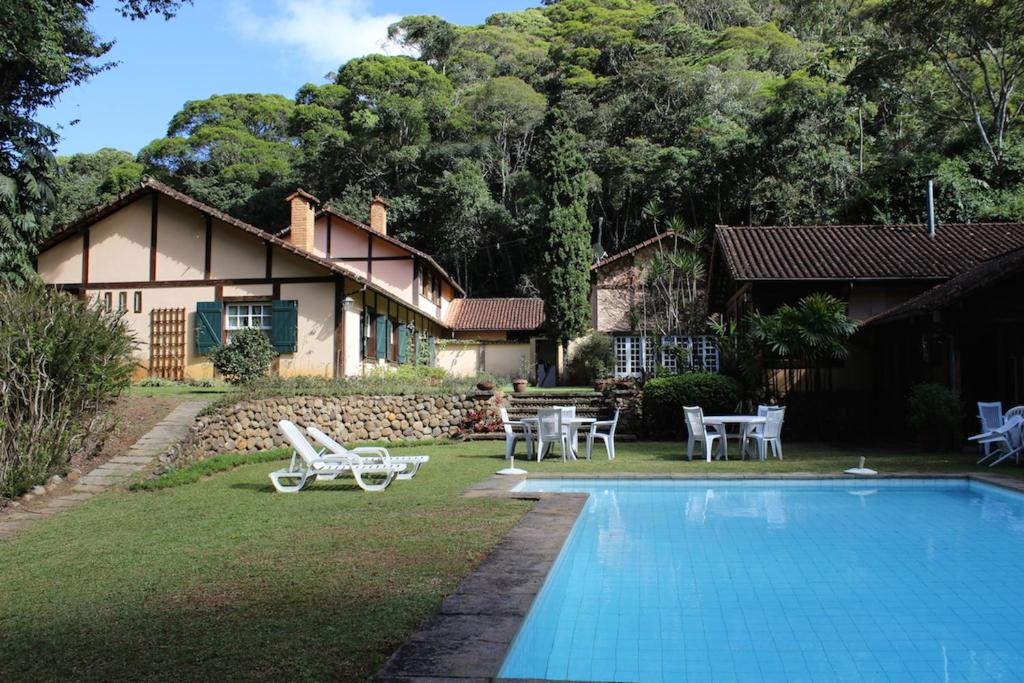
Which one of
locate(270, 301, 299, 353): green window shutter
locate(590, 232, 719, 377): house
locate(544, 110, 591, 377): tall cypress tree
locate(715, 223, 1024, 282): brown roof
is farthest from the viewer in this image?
locate(590, 232, 719, 377): house

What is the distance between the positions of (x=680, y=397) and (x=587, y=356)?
14881mm

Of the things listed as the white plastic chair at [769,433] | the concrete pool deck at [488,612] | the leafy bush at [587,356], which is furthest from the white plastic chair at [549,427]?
the leafy bush at [587,356]

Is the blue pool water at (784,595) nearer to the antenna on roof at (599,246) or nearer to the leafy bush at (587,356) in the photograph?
the leafy bush at (587,356)

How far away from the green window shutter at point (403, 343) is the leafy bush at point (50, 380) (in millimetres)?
15521

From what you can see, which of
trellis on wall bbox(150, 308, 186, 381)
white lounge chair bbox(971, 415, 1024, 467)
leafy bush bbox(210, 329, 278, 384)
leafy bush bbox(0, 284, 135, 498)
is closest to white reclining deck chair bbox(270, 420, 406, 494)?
leafy bush bbox(0, 284, 135, 498)

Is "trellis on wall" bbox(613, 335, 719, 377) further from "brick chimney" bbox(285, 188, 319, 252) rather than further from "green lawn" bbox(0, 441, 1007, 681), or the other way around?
"green lawn" bbox(0, 441, 1007, 681)

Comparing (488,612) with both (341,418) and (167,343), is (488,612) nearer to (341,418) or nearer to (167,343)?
(341,418)

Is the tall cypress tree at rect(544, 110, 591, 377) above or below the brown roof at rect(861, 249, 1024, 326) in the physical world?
above

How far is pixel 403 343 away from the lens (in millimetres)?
26484

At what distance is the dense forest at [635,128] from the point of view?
28391mm

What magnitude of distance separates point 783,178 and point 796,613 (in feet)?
107

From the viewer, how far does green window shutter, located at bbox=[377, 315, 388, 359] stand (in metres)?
23.2

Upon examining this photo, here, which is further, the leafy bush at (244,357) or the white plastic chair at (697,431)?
the leafy bush at (244,357)

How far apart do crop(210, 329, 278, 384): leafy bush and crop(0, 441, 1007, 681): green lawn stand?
33.3 feet
